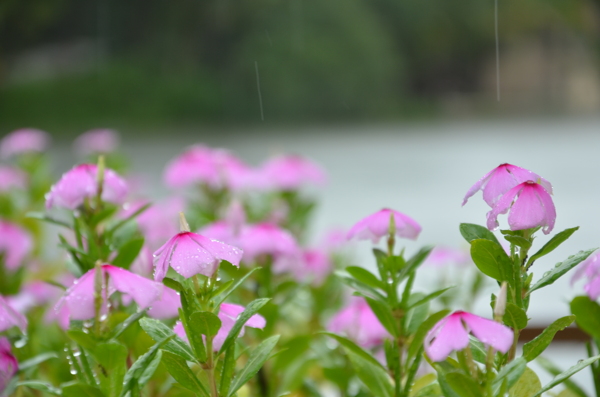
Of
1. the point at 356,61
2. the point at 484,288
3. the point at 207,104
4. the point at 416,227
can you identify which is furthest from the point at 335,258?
the point at 207,104

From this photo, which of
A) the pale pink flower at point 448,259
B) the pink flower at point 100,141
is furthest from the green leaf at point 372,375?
the pink flower at point 100,141

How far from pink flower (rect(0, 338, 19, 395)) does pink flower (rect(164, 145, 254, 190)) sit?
0.30 meters

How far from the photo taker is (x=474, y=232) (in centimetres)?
29

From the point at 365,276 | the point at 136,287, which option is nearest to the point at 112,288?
the point at 136,287

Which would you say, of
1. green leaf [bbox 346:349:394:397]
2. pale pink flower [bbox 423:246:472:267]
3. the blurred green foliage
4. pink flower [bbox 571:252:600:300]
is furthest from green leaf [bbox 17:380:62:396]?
the blurred green foliage

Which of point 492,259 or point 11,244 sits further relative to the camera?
point 11,244

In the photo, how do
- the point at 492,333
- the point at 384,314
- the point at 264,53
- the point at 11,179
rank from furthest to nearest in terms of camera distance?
the point at 264,53 < the point at 11,179 < the point at 384,314 < the point at 492,333

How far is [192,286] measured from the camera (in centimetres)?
28

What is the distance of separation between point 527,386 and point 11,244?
496mm

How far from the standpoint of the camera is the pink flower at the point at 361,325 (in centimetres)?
47

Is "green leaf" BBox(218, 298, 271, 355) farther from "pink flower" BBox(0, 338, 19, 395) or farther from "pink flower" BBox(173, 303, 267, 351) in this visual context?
"pink flower" BBox(0, 338, 19, 395)

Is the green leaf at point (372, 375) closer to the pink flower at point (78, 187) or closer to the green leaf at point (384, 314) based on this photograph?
the green leaf at point (384, 314)

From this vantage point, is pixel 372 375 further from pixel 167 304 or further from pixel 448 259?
pixel 448 259

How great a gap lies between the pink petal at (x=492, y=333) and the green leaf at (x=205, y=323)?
10 centimetres
